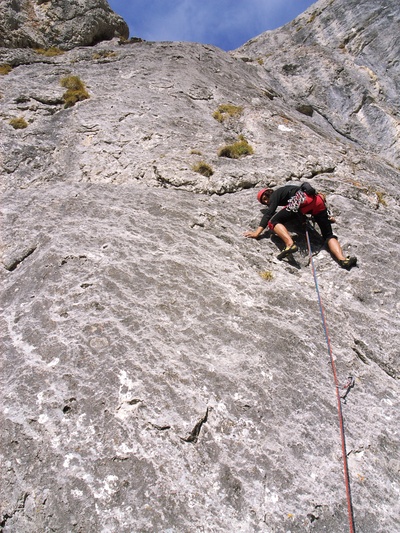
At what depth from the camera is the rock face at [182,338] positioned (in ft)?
13.7

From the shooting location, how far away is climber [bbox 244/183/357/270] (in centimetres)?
781

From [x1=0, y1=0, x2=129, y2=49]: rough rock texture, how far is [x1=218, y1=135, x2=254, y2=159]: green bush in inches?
504

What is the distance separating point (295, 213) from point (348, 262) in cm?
148

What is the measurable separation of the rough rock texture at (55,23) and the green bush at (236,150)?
1281 cm

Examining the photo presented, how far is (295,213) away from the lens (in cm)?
795

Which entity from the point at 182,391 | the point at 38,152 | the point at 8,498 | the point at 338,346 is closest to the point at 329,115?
the point at 38,152

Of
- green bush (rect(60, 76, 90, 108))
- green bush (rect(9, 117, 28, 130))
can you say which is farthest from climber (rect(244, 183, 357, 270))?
green bush (rect(60, 76, 90, 108))

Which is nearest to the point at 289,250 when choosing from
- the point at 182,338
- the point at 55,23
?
the point at 182,338

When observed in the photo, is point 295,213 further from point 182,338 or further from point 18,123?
point 18,123

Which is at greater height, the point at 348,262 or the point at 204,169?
the point at 348,262

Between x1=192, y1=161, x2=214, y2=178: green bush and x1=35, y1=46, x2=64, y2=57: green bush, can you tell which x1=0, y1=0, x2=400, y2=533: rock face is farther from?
x1=35, y1=46, x2=64, y2=57: green bush

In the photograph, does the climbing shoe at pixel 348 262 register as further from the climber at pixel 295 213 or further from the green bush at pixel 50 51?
the green bush at pixel 50 51

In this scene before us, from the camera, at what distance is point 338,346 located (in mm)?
6113

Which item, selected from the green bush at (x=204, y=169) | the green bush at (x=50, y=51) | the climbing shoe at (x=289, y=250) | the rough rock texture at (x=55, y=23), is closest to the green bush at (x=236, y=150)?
the green bush at (x=204, y=169)
